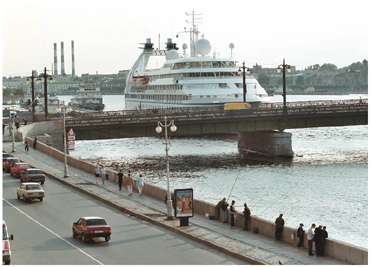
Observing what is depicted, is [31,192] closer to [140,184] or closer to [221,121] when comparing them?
[140,184]

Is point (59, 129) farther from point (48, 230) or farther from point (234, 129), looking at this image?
point (48, 230)

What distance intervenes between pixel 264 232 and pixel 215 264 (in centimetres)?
540

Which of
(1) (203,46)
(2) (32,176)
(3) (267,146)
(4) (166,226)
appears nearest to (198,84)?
(1) (203,46)

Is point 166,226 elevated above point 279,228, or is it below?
below

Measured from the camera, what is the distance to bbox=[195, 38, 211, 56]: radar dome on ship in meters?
138

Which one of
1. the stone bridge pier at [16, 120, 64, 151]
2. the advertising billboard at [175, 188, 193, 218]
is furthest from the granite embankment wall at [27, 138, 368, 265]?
the stone bridge pier at [16, 120, 64, 151]

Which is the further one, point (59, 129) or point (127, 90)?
point (127, 90)

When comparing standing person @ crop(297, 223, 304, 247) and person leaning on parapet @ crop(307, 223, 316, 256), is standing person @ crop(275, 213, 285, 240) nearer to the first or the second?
standing person @ crop(297, 223, 304, 247)

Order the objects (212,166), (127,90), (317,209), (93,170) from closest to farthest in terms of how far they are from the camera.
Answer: (317,209), (93,170), (212,166), (127,90)

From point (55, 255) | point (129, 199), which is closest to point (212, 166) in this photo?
point (129, 199)

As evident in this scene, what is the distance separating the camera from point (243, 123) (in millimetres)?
77625

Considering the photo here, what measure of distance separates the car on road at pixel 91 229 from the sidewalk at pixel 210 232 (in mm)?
3249

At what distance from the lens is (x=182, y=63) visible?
120 metres

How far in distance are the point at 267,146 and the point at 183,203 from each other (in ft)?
160
